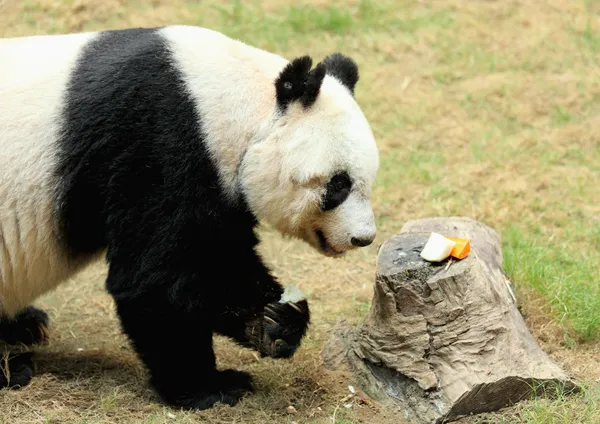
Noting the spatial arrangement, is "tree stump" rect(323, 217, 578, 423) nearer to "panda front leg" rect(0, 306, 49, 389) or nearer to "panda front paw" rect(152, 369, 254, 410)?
"panda front paw" rect(152, 369, 254, 410)

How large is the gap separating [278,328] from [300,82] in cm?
146

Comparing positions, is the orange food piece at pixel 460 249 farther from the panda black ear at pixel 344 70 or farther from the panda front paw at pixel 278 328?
the panda black ear at pixel 344 70

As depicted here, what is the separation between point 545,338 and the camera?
19.0 ft

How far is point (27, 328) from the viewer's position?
6.05 metres

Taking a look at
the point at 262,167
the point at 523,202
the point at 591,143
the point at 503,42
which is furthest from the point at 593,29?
the point at 262,167

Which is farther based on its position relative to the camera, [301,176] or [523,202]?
[523,202]

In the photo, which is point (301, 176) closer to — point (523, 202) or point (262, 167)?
point (262, 167)

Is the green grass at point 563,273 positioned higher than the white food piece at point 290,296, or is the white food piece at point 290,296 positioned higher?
the white food piece at point 290,296

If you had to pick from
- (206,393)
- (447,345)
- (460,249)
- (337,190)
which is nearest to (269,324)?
(206,393)

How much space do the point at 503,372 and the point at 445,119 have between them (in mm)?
4514

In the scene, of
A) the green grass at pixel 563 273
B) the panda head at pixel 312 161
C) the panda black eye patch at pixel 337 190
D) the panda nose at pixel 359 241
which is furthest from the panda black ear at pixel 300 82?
the green grass at pixel 563 273

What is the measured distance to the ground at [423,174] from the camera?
5.26 metres

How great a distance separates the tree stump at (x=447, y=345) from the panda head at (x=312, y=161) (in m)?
0.50

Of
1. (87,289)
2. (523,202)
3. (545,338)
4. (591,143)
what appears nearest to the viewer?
(545,338)
